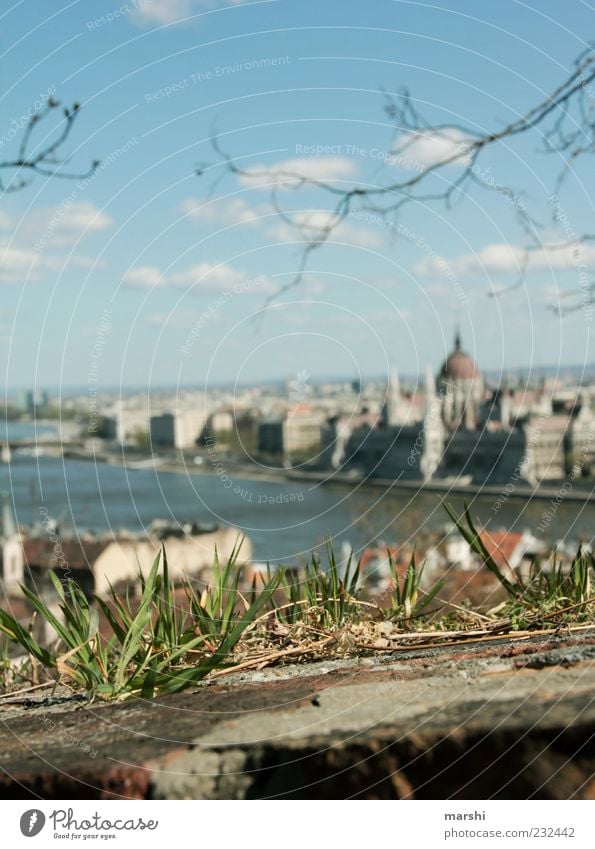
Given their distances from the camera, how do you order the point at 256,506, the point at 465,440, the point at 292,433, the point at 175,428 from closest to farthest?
the point at 175,428 < the point at 292,433 < the point at 256,506 < the point at 465,440

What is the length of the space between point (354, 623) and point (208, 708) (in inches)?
18.6

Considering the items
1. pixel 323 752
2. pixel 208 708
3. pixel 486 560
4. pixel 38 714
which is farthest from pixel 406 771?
pixel 486 560

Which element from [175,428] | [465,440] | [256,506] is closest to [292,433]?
[256,506]

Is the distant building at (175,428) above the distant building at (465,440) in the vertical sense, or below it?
above

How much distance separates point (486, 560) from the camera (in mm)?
1528

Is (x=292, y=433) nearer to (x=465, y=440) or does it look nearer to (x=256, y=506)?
(x=256, y=506)

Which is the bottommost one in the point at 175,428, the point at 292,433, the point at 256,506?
the point at 256,506

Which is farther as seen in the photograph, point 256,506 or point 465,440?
point 465,440

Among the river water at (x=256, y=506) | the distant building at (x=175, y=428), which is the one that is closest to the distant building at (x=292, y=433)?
the river water at (x=256, y=506)

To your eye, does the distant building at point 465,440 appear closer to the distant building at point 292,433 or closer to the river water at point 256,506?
the river water at point 256,506

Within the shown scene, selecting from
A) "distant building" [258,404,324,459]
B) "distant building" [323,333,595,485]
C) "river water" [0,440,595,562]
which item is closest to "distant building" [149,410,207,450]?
"distant building" [258,404,324,459]

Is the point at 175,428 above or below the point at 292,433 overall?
above

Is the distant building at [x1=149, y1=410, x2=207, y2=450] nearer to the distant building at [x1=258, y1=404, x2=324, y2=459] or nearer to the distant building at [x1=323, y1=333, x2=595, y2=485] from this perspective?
the distant building at [x1=258, y1=404, x2=324, y2=459]
